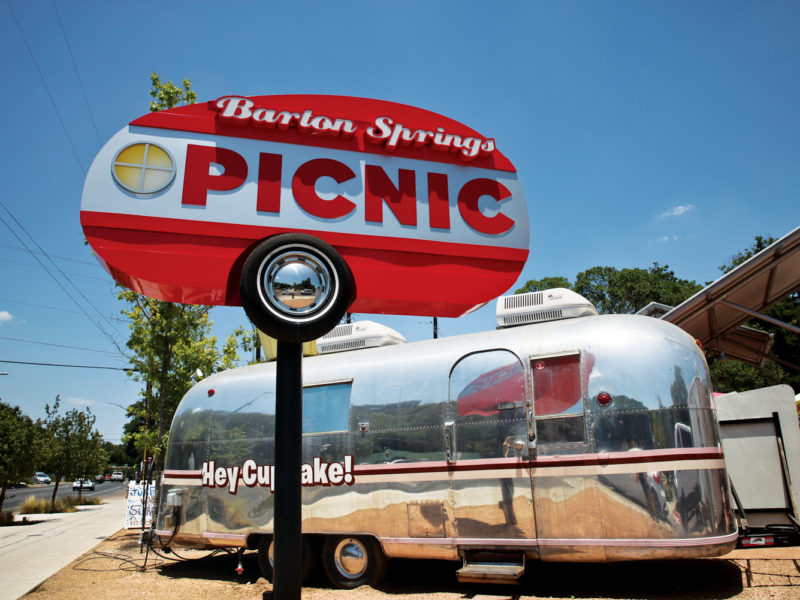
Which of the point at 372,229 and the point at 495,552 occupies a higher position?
the point at 372,229

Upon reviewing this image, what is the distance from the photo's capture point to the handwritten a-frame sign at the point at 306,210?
2941 mm

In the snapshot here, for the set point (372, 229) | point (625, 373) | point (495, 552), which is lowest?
point (495, 552)

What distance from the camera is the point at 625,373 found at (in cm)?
593

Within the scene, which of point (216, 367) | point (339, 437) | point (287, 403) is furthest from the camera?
point (216, 367)

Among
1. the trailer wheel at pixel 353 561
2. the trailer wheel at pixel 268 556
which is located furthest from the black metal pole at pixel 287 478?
the trailer wheel at pixel 268 556

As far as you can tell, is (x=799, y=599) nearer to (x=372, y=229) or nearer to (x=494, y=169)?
(x=494, y=169)

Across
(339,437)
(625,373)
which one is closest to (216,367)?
(339,437)

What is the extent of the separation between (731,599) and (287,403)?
16.7 ft

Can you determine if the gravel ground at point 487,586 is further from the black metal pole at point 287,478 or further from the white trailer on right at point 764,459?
the black metal pole at point 287,478

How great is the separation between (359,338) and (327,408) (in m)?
1.16

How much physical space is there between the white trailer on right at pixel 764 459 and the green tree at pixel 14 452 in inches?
814

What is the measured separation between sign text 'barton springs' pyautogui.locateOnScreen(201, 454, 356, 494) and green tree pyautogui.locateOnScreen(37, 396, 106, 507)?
18.6 meters

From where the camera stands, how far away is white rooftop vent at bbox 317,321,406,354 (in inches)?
319

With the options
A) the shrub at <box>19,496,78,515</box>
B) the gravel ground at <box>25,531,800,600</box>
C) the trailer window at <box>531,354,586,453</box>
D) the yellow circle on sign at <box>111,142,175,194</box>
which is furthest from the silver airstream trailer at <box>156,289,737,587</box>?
the shrub at <box>19,496,78,515</box>
